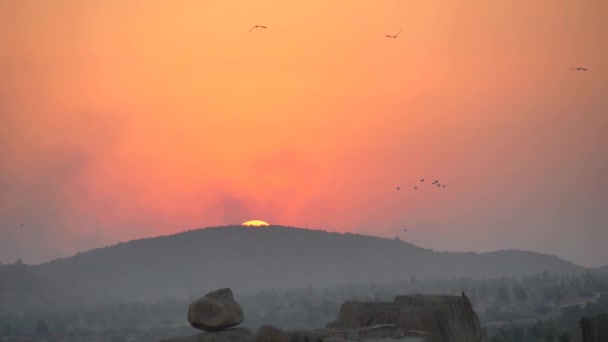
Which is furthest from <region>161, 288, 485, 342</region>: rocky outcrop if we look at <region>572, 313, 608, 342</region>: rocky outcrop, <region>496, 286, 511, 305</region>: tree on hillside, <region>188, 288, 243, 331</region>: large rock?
<region>496, 286, 511, 305</region>: tree on hillside

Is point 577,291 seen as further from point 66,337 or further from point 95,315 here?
point 95,315

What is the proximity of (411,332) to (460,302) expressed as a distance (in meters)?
3.60

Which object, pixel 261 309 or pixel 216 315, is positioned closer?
pixel 216 315

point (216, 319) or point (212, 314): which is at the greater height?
point (212, 314)

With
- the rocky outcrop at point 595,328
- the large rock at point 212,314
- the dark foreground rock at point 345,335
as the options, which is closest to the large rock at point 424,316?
the dark foreground rock at point 345,335

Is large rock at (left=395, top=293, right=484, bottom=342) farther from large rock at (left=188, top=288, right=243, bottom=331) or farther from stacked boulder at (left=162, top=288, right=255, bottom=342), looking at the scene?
large rock at (left=188, top=288, right=243, bottom=331)

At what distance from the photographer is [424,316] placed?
24.0m

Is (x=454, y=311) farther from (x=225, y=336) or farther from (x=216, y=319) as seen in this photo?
(x=216, y=319)

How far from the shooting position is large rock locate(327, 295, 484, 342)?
946 inches

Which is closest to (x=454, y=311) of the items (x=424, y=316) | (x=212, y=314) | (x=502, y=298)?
(x=424, y=316)

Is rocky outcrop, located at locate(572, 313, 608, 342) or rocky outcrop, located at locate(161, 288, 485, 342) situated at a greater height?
rocky outcrop, located at locate(161, 288, 485, 342)

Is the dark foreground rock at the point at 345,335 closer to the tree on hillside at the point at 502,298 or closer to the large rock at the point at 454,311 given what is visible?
the large rock at the point at 454,311

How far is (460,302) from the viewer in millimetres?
25688

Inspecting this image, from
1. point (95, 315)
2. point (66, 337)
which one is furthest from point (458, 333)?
point (95, 315)
